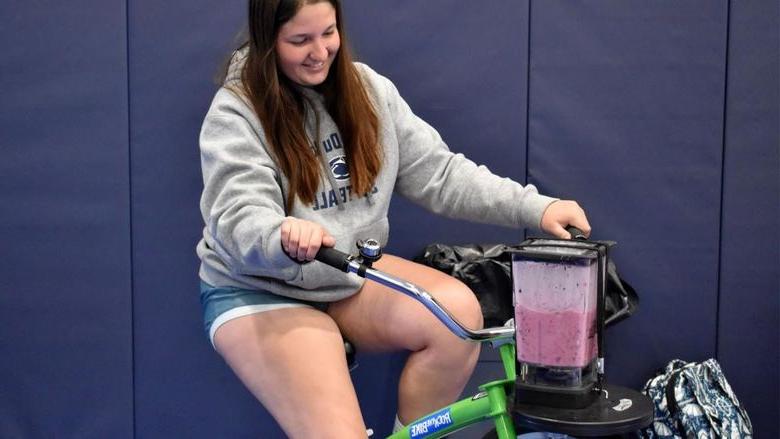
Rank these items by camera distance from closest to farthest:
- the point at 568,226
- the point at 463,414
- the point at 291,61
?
the point at 463,414 < the point at 568,226 < the point at 291,61

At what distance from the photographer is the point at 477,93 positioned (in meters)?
2.75

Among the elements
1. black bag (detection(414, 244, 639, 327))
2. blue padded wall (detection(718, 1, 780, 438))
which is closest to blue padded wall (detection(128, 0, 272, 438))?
black bag (detection(414, 244, 639, 327))

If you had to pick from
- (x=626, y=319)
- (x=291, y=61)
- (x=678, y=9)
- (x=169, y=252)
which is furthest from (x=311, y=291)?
(x=678, y=9)

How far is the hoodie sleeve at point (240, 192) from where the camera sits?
182cm

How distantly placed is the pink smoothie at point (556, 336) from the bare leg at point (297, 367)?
44 centimetres

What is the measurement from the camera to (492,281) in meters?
2.66

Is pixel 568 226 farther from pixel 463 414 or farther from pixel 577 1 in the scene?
pixel 577 1

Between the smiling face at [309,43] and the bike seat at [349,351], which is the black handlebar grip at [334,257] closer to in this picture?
the bike seat at [349,351]

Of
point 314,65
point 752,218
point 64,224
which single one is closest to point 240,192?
point 314,65

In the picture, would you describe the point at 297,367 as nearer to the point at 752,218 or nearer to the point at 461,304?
the point at 461,304

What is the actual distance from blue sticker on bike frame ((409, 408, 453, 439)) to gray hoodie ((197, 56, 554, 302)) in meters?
0.37

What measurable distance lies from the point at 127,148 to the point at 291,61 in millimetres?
883

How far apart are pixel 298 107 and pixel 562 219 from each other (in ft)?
2.03

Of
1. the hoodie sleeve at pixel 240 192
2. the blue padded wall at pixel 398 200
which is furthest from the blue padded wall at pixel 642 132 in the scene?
the hoodie sleeve at pixel 240 192
